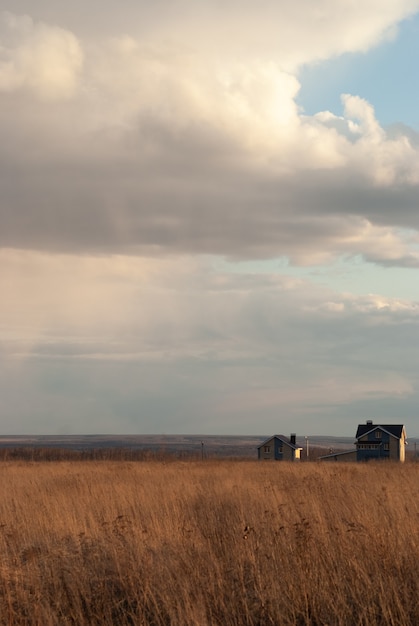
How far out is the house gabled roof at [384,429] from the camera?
7185 centimetres

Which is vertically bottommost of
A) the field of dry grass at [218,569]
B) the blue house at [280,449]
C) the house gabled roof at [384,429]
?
the blue house at [280,449]

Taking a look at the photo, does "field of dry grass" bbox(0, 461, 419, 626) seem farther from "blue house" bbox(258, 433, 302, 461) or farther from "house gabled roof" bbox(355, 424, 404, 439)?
"blue house" bbox(258, 433, 302, 461)

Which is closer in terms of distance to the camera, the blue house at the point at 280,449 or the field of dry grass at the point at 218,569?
the field of dry grass at the point at 218,569

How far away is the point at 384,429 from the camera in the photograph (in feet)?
238

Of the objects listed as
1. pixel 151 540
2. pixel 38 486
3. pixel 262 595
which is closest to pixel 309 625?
pixel 262 595

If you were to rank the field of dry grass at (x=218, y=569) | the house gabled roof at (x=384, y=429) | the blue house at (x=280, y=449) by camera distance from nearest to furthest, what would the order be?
the field of dry grass at (x=218, y=569)
the house gabled roof at (x=384, y=429)
the blue house at (x=280, y=449)

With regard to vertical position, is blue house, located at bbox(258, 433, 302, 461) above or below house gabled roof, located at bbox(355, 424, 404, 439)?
below

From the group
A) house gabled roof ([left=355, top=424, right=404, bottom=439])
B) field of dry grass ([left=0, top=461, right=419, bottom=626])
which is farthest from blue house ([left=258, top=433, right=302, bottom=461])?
field of dry grass ([left=0, top=461, right=419, bottom=626])

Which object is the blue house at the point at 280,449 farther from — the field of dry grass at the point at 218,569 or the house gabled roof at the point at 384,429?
the field of dry grass at the point at 218,569

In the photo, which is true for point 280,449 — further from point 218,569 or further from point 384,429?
point 218,569

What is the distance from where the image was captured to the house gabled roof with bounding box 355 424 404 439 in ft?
236

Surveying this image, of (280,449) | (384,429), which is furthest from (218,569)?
(280,449)

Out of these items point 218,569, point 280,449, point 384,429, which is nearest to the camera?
point 218,569

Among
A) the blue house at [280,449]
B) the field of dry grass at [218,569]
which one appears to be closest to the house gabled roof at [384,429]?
the blue house at [280,449]
